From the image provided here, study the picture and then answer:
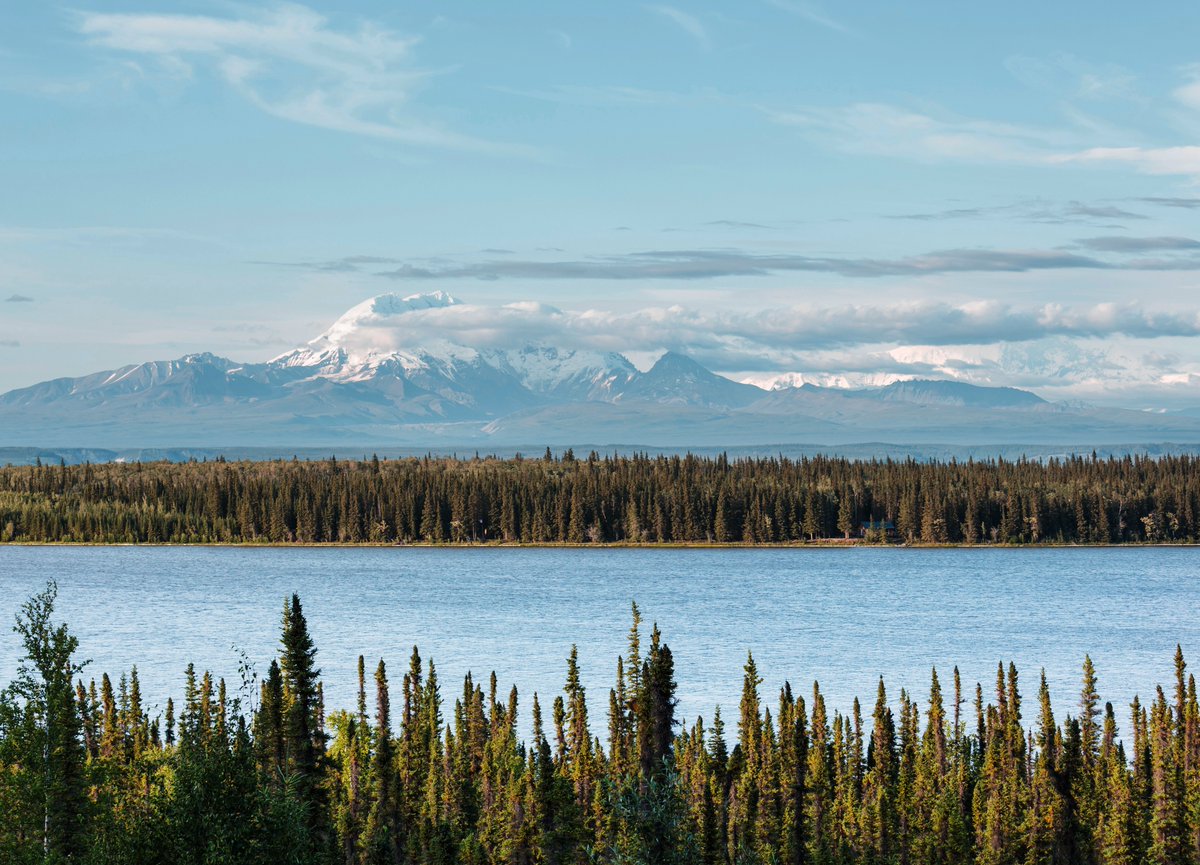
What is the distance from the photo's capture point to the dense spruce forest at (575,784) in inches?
1727

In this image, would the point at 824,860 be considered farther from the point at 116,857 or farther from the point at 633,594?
the point at 633,594

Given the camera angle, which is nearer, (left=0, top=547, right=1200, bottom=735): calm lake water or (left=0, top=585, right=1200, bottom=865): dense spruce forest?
(left=0, top=585, right=1200, bottom=865): dense spruce forest

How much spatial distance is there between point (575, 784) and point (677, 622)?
72.9 m

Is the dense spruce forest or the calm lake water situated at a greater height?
the dense spruce forest

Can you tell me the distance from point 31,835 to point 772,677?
58141 millimetres

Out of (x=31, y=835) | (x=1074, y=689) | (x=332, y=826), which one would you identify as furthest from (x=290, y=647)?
(x=1074, y=689)

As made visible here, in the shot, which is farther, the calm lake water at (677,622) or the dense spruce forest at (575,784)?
the calm lake water at (677,622)

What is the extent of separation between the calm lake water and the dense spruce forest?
18271 mm

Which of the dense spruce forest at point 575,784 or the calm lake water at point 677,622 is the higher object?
the dense spruce forest at point 575,784

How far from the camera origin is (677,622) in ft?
429

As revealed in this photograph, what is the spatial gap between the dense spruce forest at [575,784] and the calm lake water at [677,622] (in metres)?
18.3

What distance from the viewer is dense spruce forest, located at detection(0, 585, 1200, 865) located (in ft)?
144

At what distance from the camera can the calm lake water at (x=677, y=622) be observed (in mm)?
97438

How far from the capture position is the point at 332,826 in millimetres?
54219
